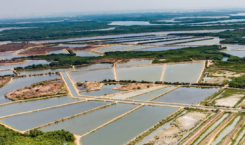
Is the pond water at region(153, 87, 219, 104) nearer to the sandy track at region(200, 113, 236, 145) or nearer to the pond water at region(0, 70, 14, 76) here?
the sandy track at region(200, 113, 236, 145)

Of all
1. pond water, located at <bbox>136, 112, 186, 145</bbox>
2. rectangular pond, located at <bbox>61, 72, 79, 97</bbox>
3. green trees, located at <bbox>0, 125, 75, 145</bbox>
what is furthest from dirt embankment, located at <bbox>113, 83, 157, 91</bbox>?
green trees, located at <bbox>0, 125, 75, 145</bbox>

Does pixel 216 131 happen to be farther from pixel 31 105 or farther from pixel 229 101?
pixel 31 105

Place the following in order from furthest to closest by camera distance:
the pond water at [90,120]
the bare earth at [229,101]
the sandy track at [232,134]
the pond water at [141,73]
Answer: the pond water at [141,73] < the bare earth at [229,101] < the pond water at [90,120] < the sandy track at [232,134]

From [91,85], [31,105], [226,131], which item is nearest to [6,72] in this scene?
[91,85]

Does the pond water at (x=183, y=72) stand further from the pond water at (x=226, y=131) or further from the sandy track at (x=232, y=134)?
the sandy track at (x=232, y=134)

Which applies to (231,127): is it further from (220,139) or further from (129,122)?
(129,122)

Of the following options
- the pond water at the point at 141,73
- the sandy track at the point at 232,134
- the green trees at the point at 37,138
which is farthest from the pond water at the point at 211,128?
the pond water at the point at 141,73
